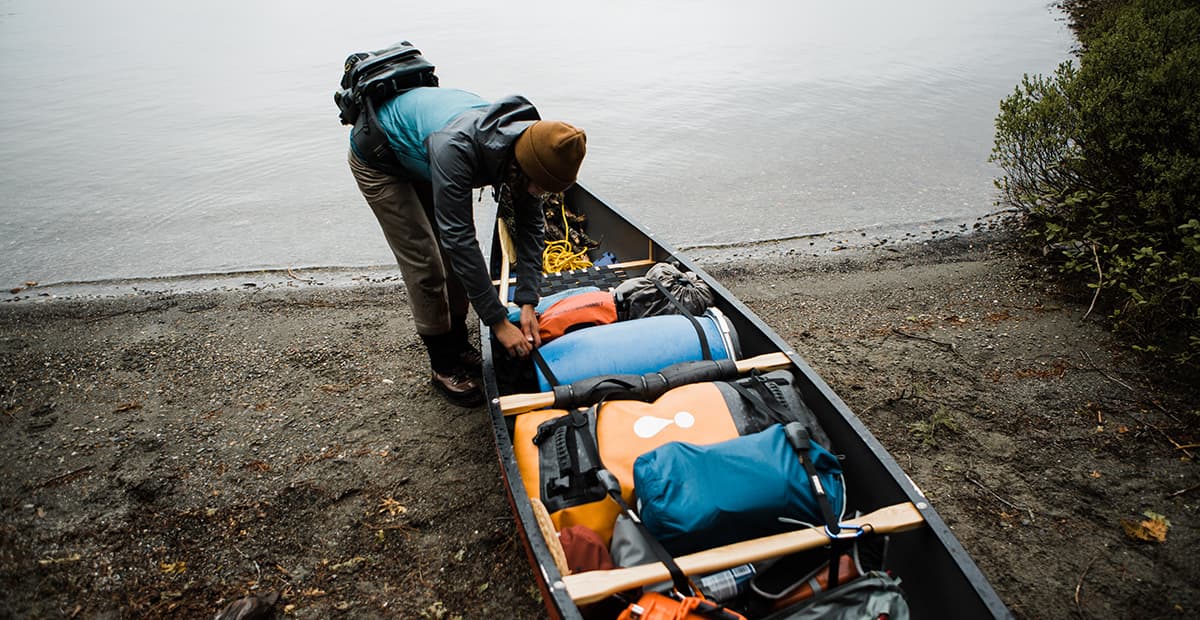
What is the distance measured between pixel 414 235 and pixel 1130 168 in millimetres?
5054

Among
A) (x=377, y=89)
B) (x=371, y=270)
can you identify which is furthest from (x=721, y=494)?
(x=371, y=270)

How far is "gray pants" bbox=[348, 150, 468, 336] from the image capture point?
3.47 meters

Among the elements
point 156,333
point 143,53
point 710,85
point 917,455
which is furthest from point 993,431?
point 143,53

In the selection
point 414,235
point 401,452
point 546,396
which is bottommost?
point 401,452

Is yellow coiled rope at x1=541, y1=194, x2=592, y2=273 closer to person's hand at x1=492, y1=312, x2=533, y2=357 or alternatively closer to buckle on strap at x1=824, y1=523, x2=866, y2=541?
person's hand at x1=492, y1=312, x2=533, y2=357

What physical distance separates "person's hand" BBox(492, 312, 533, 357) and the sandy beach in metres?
0.82

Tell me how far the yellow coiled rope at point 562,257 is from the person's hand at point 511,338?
1.92 meters

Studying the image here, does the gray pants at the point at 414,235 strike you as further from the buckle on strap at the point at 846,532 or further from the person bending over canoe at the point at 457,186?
the buckle on strap at the point at 846,532

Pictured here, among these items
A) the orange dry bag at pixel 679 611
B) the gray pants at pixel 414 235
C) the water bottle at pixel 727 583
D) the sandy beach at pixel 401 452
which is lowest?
the sandy beach at pixel 401 452

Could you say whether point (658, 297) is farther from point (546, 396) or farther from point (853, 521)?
point (853, 521)

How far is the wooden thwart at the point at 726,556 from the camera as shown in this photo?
2.18 metres

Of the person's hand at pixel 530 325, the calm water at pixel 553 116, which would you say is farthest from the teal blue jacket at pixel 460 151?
the calm water at pixel 553 116

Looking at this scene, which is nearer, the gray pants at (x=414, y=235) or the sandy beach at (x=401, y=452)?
the sandy beach at (x=401, y=452)

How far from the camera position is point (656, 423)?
269 centimetres
